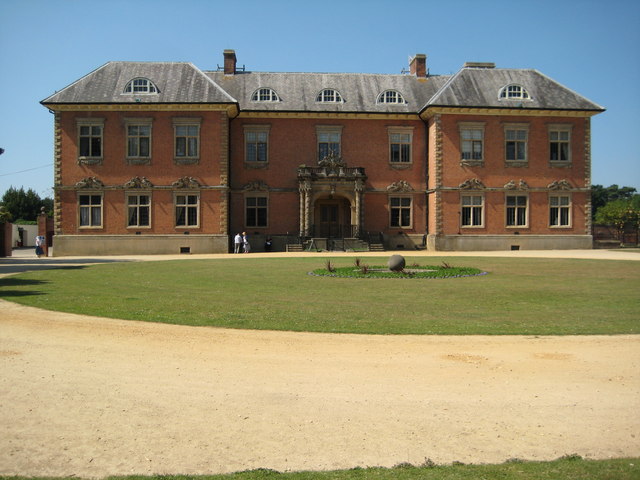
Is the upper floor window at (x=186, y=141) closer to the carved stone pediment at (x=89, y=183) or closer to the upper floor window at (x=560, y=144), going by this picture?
the carved stone pediment at (x=89, y=183)

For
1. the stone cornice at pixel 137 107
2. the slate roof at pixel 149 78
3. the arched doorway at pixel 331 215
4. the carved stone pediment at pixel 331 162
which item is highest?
the slate roof at pixel 149 78

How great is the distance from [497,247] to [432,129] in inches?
394

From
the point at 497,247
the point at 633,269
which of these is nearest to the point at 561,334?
the point at 633,269

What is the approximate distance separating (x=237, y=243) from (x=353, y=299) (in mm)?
25696

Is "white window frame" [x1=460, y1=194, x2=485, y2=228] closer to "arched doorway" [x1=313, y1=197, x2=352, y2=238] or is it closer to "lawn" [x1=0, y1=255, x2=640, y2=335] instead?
"arched doorway" [x1=313, y1=197, x2=352, y2=238]

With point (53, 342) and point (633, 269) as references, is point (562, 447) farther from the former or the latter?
point (633, 269)

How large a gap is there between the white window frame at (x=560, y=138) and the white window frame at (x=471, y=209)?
630 cm

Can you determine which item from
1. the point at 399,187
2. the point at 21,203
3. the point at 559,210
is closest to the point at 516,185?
the point at 559,210

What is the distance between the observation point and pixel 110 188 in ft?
128

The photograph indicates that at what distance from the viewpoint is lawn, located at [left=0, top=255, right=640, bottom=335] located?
1112 centimetres

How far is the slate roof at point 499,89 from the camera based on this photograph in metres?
40.7

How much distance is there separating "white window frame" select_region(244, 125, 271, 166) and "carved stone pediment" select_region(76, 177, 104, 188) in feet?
34.7

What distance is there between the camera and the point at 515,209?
41.5 m

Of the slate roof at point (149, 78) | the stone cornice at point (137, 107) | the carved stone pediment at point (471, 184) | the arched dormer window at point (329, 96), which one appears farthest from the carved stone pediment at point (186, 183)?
the carved stone pediment at point (471, 184)
